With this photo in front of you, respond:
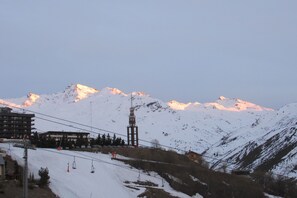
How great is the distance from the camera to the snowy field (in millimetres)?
71438

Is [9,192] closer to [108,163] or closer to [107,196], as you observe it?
[107,196]

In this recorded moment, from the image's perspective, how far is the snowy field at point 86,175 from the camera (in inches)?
2813

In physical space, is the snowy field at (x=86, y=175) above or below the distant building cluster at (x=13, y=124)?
below

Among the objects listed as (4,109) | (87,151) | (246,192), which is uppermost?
(4,109)

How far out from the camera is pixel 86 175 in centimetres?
8112

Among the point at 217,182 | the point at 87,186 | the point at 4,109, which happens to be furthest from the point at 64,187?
the point at 4,109

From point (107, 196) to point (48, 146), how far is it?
34262mm

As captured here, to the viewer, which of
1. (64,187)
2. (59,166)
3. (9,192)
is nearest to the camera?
(9,192)

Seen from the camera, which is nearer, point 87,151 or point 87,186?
point 87,186

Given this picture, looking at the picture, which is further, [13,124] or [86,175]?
[13,124]

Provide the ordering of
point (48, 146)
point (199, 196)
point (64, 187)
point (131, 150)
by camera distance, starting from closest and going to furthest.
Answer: point (64, 187), point (199, 196), point (48, 146), point (131, 150)

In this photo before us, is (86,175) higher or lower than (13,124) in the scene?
lower

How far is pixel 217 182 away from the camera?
107750mm

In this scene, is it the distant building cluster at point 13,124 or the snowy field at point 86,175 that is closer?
the snowy field at point 86,175
